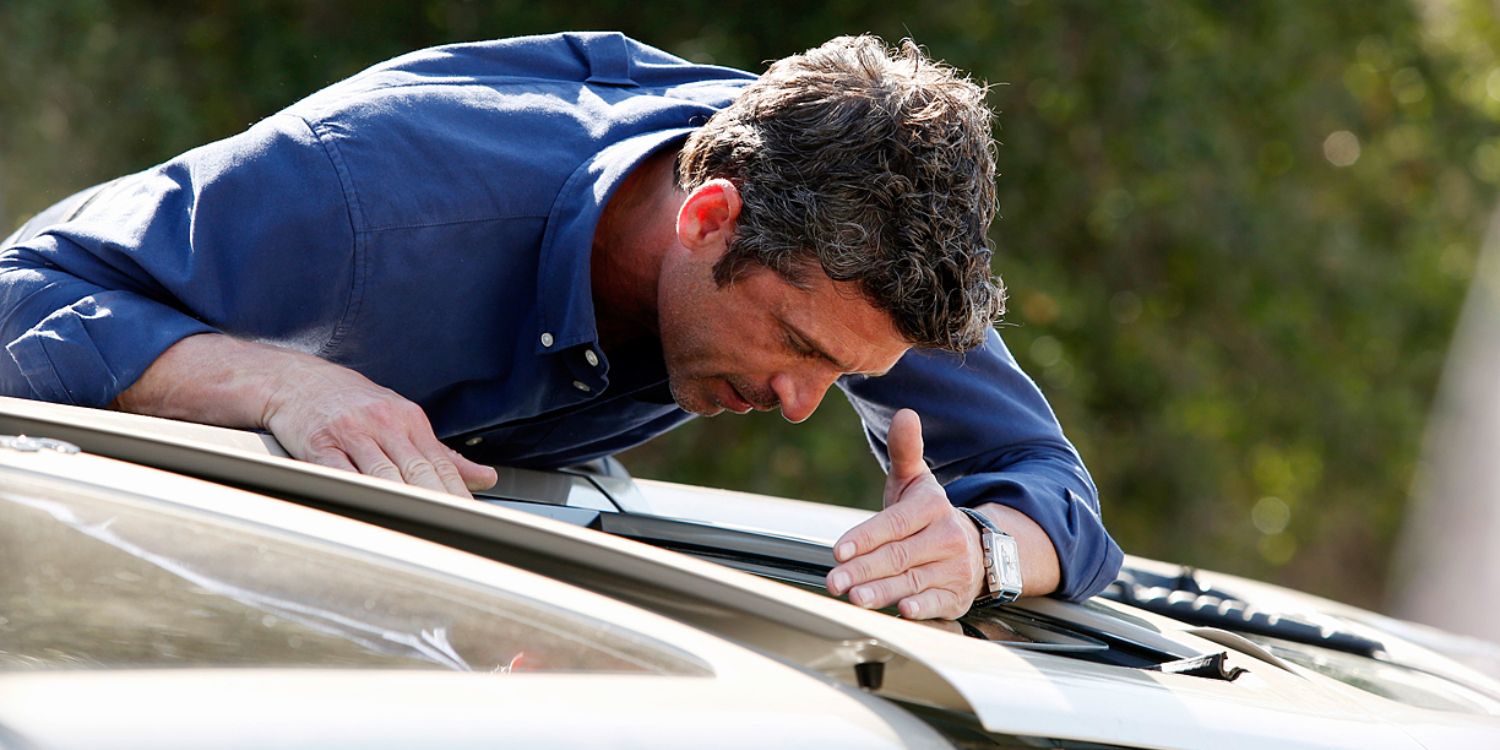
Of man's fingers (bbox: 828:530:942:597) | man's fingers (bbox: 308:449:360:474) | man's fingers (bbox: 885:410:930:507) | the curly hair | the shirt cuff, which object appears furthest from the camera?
the curly hair

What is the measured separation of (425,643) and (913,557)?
2.53 ft

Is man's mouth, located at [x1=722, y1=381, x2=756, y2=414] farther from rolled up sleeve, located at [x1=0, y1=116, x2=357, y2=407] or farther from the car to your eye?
the car

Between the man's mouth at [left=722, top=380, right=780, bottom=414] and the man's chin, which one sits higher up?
the man's mouth at [left=722, top=380, right=780, bottom=414]

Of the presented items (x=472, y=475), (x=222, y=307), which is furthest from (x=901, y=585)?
(x=222, y=307)

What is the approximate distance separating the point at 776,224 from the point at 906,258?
0.20 m

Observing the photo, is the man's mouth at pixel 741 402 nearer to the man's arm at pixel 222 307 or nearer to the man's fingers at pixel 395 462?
the man's arm at pixel 222 307

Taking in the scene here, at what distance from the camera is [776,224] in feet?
7.00

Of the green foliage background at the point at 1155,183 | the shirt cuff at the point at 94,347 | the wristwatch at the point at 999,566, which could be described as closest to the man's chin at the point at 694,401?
the wristwatch at the point at 999,566

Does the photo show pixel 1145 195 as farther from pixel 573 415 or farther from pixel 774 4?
pixel 573 415

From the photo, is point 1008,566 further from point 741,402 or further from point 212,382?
point 212,382

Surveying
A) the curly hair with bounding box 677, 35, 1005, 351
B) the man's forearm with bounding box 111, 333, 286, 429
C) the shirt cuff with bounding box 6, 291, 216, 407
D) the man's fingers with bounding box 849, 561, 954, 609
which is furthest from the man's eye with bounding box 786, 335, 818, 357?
the shirt cuff with bounding box 6, 291, 216, 407

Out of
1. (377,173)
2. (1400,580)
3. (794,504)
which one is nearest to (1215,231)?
(1400,580)

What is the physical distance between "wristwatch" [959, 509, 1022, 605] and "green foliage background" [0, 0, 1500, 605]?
400 cm

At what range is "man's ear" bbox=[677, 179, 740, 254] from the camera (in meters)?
2.17
